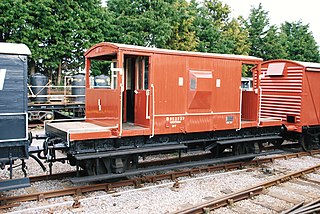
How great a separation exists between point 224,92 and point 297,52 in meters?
35.6

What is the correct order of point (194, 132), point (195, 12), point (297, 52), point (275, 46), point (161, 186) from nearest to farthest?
point (161, 186) < point (194, 132) < point (195, 12) < point (275, 46) < point (297, 52)

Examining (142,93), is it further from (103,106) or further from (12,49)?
(12,49)

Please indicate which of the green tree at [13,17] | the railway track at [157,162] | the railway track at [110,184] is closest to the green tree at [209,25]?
the green tree at [13,17]

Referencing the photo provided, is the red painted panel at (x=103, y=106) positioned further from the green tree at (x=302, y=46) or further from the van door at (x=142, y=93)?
the green tree at (x=302, y=46)

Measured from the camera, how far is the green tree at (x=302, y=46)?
40469 millimetres

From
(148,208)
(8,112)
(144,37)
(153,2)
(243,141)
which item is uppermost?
(153,2)

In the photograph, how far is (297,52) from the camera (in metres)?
41.1

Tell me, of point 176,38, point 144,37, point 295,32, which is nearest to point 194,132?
point 144,37

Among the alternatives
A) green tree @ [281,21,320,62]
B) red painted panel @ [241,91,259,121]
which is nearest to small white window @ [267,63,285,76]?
red painted panel @ [241,91,259,121]

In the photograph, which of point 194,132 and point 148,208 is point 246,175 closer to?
point 194,132

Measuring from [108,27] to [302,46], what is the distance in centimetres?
2605

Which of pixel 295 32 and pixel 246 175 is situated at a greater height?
pixel 295 32

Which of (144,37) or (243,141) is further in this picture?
(144,37)

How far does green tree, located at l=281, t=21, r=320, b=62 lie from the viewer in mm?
40469
